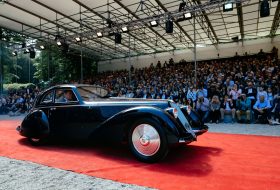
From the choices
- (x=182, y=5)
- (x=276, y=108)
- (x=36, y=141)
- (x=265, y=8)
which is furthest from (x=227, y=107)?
(x=36, y=141)

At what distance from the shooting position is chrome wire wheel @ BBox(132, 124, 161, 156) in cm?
412

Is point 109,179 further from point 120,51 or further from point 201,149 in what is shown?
point 120,51

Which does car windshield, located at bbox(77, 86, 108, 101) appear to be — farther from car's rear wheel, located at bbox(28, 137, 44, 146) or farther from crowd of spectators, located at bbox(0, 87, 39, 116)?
crowd of spectators, located at bbox(0, 87, 39, 116)

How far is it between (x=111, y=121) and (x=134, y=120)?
1.56ft

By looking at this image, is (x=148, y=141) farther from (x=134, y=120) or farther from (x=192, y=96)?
(x=192, y=96)

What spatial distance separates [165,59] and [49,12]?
577 inches

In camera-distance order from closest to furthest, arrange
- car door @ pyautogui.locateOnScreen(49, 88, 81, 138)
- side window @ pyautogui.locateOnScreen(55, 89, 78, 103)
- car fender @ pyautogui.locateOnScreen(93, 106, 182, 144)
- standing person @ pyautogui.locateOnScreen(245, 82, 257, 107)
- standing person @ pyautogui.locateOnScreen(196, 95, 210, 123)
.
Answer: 1. car fender @ pyautogui.locateOnScreen(93, 106, 182, 144)
2. car door @ pyautogui.locateOnScreen(49, 88, 81, 138)
3. side window @ pyautogui.locateOnScreen(55, 89, 78, 103)
4. standing person @ pyautogui.locateOnScreen(245, 82, 257, 107)
5. standing person @ pyautogui.locateOnScreen(196, 95, 210, 123)

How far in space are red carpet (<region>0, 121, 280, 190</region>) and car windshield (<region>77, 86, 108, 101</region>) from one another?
1.10m

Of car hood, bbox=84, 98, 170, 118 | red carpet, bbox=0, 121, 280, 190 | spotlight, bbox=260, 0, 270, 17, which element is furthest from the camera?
spotlight, bbox=260, 0, 270, 17

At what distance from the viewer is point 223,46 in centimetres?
2473

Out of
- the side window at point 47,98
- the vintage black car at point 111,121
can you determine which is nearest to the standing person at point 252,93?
the vintage black car at point 111,121

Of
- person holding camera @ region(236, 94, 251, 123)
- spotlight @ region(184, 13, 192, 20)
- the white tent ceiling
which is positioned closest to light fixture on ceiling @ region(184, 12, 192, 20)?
spotlight @ region(184, 13, 192, 20)

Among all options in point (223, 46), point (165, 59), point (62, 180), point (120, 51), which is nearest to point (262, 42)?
point (223, 46)

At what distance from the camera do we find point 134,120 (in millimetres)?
4391
